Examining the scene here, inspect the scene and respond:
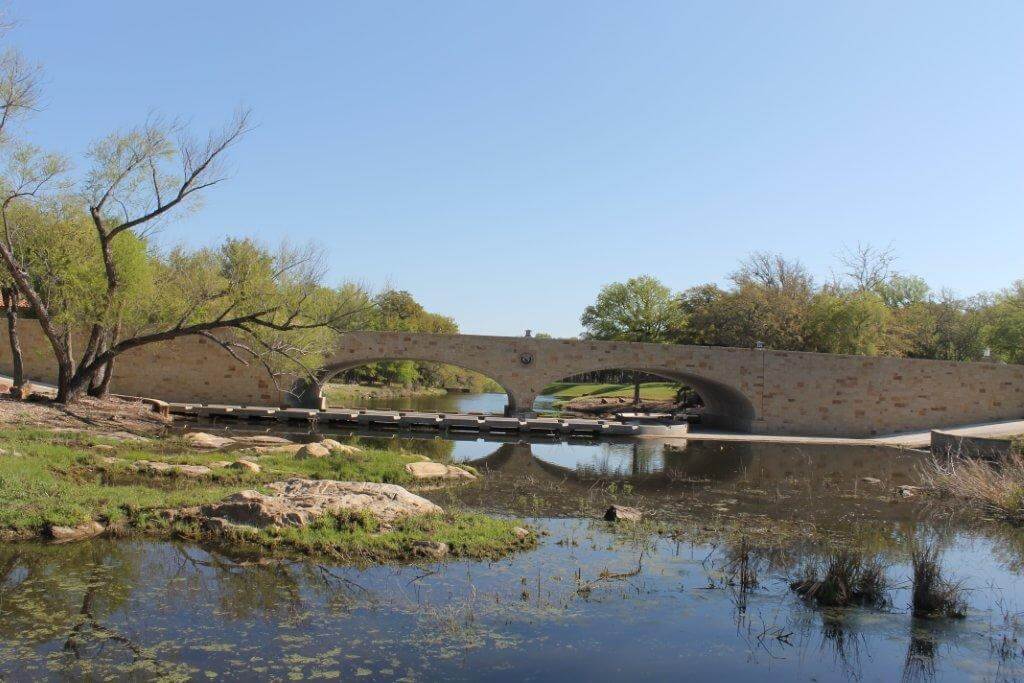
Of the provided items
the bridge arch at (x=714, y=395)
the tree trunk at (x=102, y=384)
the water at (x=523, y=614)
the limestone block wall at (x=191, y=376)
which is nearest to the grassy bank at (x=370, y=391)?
the limestone block wall at (x=191, y=376)

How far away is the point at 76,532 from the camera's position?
888 centimetres

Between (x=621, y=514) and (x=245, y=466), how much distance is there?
618 centimetres

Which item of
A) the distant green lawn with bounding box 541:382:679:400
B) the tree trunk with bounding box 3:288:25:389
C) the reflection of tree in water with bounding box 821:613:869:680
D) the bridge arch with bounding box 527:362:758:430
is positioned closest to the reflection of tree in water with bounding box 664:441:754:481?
the bridge arch with bounding box 527:362:758:430

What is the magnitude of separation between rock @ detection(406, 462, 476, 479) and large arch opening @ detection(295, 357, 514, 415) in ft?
49.7

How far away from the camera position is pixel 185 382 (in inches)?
1216

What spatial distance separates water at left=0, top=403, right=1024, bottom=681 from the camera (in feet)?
20.3

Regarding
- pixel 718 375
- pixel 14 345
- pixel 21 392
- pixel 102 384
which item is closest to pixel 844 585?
pixel 21 392

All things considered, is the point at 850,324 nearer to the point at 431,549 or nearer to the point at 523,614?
the point at 431,549

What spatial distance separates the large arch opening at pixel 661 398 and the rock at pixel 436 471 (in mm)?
15942

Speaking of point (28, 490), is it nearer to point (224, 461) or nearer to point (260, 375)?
point (224, 461)

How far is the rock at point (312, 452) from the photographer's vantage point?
50.0 ft

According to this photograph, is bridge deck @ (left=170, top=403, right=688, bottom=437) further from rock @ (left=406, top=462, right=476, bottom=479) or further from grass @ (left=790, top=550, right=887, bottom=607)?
grass @ (left=790, top=550, right=887, bottom=607)

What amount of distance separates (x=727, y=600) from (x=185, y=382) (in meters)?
27.0

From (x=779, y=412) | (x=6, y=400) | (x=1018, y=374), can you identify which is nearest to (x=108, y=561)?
(x=6, y=400)
